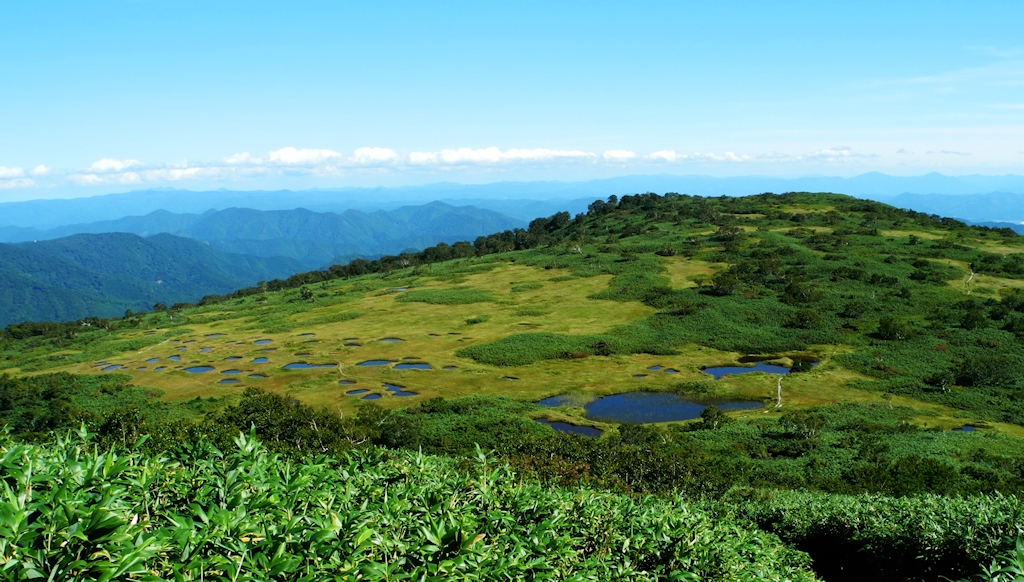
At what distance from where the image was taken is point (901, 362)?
62.9 m

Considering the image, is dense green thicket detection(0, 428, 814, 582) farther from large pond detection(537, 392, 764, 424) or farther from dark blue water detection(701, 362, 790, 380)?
dark blue water detection(701, 362, 790, 380)

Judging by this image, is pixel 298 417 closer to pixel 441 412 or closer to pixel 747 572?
pixel 441 412

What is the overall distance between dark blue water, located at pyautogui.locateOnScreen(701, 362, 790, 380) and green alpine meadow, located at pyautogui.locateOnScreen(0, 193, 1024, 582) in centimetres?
45

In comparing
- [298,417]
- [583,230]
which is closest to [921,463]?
[298,417]

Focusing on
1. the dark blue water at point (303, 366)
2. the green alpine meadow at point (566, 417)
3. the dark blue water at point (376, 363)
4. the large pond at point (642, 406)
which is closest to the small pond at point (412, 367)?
the green alpine meadow at point (566, 417)

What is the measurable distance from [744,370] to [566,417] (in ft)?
86.4

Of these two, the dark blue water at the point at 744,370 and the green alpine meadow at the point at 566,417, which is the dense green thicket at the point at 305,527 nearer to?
the green alpine meadow at the point at 566,417

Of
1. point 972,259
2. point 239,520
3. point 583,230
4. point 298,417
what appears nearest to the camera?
point 239,520

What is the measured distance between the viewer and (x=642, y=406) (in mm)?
55000

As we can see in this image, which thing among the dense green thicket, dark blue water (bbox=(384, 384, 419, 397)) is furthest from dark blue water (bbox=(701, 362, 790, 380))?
the dense green thicket

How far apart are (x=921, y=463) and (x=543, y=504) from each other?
36.1 metres

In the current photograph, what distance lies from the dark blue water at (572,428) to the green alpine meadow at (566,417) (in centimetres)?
33

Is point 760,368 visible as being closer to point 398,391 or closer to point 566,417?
point 566,417

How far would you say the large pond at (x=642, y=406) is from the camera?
52.1 meters
